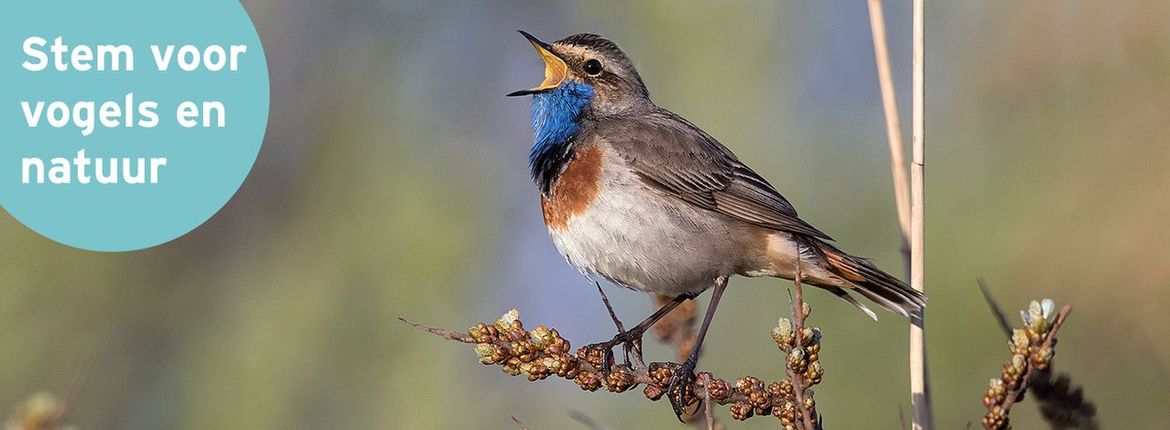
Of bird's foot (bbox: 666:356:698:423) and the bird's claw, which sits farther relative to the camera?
the bird's claw

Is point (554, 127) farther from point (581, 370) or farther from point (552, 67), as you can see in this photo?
point (581, 370)

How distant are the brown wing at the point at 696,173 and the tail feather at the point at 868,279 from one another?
0.55ft

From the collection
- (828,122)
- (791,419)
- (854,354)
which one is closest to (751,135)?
(828,122)

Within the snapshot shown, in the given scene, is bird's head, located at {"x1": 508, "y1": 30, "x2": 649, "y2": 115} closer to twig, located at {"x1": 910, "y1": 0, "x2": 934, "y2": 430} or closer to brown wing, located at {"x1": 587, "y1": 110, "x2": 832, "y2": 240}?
brown wing, located at {"x1": 587, "y1": 110, "x2": 832, "y2": 240}

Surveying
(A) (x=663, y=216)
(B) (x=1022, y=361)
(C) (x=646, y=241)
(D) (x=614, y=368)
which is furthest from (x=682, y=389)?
(B) (x=1022, y=361)

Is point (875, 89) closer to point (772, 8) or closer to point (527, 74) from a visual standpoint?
point (772, 8)

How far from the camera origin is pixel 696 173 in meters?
4.48

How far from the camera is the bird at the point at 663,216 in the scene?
4.29 meters

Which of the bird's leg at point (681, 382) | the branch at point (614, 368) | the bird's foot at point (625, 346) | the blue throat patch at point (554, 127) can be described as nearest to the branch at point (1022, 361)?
the branch at point (614, 368)

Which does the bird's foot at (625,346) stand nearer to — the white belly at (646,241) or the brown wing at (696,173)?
the white belly at (646,241)

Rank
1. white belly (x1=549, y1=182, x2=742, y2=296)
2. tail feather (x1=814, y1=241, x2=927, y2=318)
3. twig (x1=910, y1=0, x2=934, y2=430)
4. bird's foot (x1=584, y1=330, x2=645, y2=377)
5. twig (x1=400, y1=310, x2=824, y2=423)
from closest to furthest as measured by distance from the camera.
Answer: twig (x1=400, y1=310, x2=824, y2=423) < twig (x1=910, y1=0, x2=934, y2=430) < bird's foot (x1=584, y1=330, x2=645, y2=377) < tail feather (x1=814, y1=241, x2=927, y2=318) < white belly (x1=549, y1=182, x2=742, y2=296)

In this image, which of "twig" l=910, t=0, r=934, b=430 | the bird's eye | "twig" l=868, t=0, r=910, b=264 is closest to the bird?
the bird's eye

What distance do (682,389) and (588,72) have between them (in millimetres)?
1574

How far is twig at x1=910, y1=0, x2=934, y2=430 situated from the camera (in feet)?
9.80
